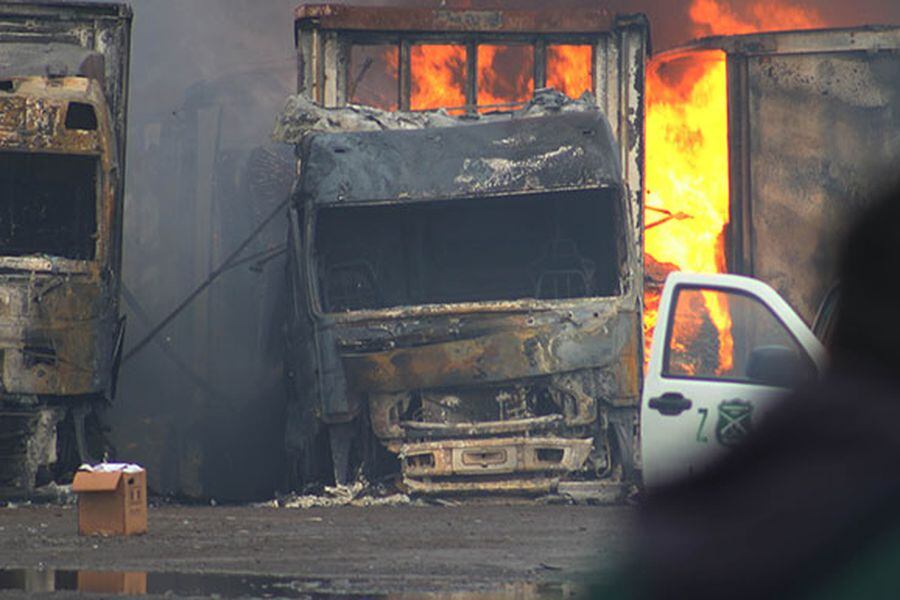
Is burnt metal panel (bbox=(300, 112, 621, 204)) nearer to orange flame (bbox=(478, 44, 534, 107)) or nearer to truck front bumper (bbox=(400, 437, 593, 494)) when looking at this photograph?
truck front bumper (bbox=(400, 437, 593, 494))

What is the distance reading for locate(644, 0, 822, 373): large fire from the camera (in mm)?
18391

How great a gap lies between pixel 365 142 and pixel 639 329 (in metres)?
2.42

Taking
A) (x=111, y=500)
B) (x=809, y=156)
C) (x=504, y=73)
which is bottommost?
(x=111, y=500)

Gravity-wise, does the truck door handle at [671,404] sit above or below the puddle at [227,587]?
above

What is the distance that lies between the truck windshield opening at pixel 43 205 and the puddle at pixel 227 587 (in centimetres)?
621

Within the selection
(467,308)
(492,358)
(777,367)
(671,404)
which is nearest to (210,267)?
(467,308)

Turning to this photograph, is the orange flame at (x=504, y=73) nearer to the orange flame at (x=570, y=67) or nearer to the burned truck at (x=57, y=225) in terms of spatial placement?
the orange flame at (x=570, y=67)

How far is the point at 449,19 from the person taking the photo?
17.0 metres

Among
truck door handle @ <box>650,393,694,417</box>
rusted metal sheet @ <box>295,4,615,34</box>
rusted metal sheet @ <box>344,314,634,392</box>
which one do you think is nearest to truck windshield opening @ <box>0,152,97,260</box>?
rusted metal sheet @ <box>344,314,634,392</box>

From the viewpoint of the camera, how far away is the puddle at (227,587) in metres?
7.75

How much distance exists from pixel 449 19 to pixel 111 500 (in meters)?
7.09

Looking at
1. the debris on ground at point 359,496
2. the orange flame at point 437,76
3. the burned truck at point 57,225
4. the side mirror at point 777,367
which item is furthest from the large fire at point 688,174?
the side mirror at point 777,367

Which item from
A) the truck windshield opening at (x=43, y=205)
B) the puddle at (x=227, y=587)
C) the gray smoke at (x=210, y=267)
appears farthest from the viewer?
the gray smoke at (x=210, y=267)

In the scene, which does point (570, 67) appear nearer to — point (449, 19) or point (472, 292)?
Answer: point (449, 19)
